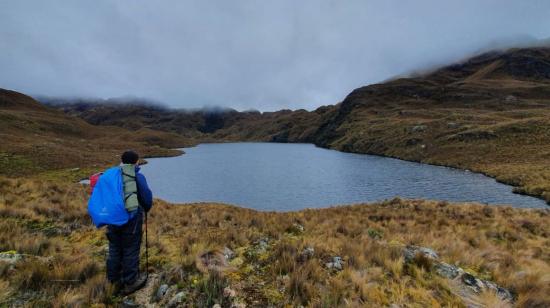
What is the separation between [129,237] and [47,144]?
3191 inches

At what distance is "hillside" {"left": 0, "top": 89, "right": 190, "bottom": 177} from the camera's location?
51312mm

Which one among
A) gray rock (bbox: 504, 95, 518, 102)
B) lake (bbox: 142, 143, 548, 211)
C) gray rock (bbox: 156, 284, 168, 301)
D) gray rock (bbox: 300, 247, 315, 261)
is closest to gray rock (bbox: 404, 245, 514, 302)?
gray rock (bbox: 300, 247, 315, 261)

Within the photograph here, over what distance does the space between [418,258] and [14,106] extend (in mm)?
180148

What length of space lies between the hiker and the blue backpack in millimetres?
163

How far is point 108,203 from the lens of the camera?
18.8ft

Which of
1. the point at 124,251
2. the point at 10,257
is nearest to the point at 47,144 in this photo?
the point at 10,257

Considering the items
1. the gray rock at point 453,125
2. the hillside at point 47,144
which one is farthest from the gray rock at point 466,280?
the gray rock at point 453,125

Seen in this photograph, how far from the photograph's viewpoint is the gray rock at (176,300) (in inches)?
227

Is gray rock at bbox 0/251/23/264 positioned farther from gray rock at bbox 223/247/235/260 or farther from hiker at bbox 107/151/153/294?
gray rock at bbox 223/247/235/260

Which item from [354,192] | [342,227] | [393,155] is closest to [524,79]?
[393,155]

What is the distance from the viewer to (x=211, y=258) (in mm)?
7707

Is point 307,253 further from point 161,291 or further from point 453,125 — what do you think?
point 453,125

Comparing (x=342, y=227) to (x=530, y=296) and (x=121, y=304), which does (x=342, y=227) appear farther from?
(x=121, y=304)

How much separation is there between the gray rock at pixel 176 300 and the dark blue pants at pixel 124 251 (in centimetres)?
115
